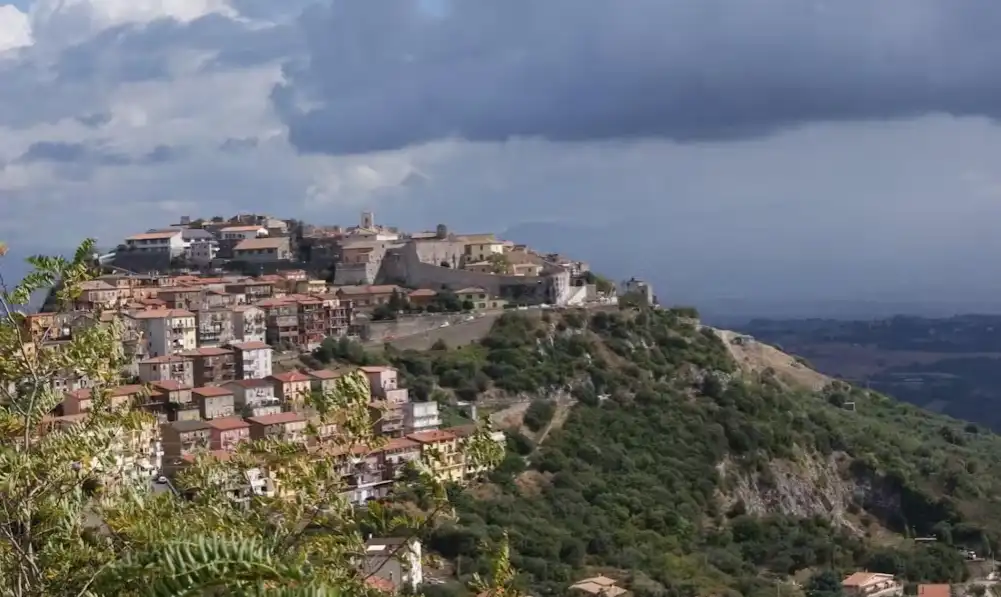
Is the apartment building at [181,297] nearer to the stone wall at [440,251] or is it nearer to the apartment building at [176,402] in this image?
the apartment building at [176,402]

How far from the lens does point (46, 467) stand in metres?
7.11

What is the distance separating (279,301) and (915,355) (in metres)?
98.1

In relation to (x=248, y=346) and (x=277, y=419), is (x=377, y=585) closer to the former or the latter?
(x=277, y=419)

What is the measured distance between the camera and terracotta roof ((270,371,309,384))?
132ft

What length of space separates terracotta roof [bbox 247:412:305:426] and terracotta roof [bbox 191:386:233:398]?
290 cm

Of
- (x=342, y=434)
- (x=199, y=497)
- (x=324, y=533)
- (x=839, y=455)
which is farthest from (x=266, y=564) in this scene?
(x=839, y=455)

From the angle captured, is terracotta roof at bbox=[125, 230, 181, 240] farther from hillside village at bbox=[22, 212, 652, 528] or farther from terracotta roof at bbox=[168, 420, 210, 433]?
terracotta roof at bbox=[168, 420, 210, 433]

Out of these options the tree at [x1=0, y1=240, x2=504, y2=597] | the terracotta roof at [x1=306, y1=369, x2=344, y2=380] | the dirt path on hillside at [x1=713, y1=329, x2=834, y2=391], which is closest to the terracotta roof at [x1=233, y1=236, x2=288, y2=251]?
the terracotta roof at [x1=306, y1=369, x2=344, y2=380]

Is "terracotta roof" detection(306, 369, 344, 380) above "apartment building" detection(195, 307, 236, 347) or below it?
below

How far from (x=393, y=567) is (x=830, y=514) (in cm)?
2974

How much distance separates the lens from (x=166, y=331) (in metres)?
44.6

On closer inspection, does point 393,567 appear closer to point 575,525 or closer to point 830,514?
point 575,525

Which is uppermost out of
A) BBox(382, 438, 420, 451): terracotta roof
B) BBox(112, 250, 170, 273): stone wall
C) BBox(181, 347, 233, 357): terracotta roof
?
BBox(112, 250, 170, 273): stone wall

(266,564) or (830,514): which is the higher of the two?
(266,564)
